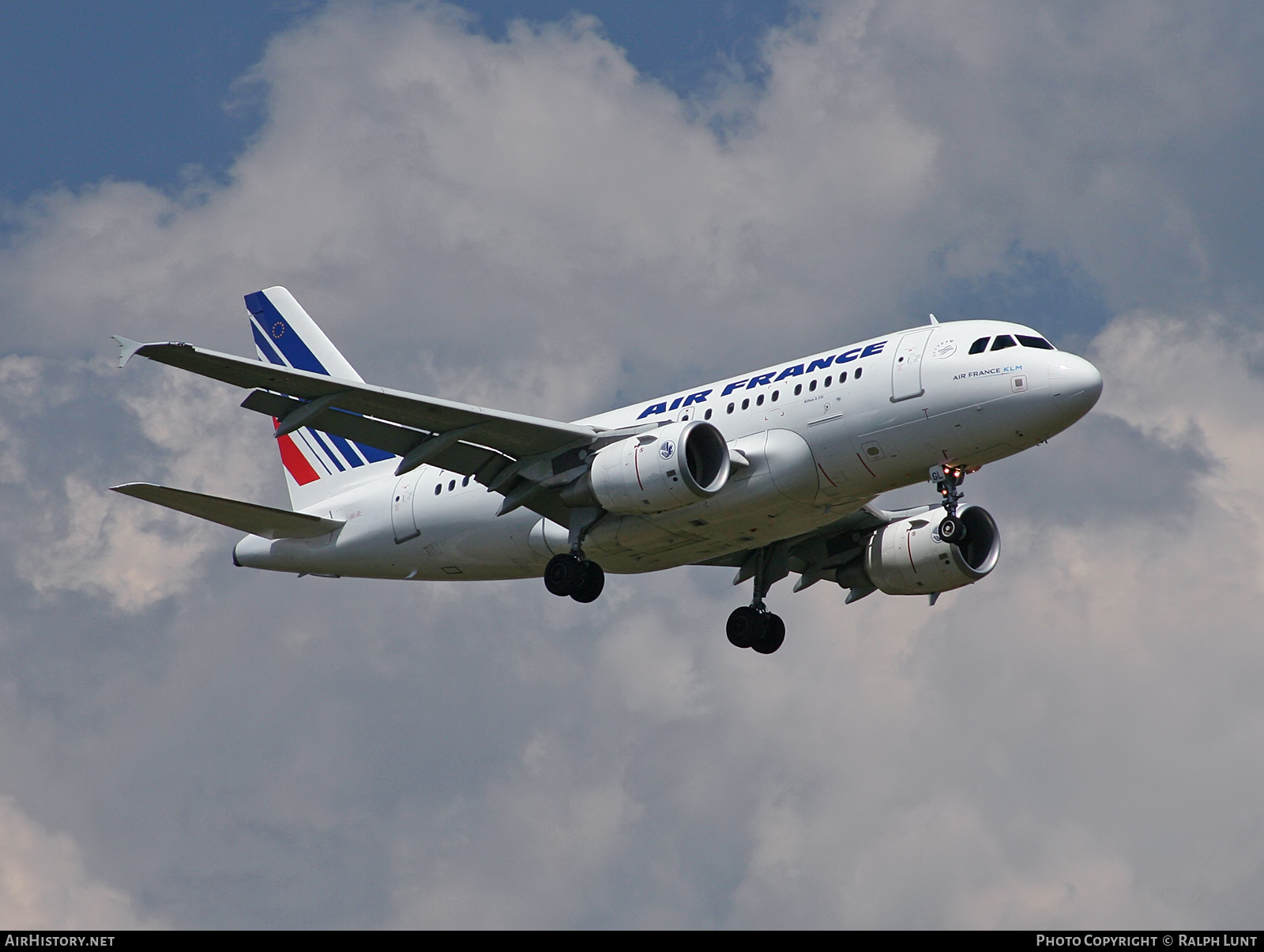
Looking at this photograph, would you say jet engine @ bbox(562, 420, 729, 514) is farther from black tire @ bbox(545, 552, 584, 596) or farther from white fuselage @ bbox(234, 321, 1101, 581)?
black tire @ bbox(545, 552, 584, 596)

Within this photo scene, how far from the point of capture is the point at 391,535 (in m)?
50.0

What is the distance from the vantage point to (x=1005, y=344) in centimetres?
4212

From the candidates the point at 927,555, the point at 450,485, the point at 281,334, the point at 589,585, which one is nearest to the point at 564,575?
the point at 589,585

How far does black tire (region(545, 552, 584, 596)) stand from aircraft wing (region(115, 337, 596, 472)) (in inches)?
108

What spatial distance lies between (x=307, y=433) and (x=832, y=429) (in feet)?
64.5

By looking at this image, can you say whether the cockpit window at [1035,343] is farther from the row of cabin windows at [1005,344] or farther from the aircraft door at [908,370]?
the aircraft door at [908,370]

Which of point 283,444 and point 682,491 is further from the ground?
point 283,444

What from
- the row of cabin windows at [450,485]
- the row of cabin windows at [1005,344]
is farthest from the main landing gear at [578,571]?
the row of cabin windows at [1005,344]

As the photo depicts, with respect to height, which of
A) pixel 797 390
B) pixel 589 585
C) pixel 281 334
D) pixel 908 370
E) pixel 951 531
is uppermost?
pixel 281 334

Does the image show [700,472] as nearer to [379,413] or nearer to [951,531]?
[951,531]

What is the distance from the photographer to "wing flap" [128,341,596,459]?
40.8 m
